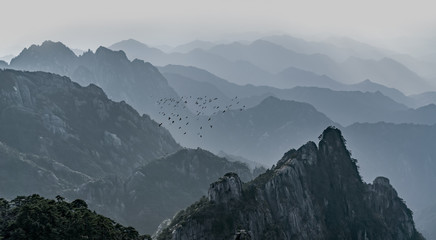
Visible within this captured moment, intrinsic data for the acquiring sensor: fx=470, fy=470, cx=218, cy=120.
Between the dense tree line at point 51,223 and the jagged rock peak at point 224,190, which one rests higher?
the jagged rock peak at point 224,190

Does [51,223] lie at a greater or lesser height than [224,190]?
lesser

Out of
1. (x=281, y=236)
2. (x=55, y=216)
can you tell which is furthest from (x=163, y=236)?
(x=55, y=216)

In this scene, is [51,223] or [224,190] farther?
[224,190]

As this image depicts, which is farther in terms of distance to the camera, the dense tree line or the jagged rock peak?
the jagged rock peak

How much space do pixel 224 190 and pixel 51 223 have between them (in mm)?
93441

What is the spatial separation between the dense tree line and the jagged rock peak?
68294 millimetres

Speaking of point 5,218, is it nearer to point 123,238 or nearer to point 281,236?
point 123,238

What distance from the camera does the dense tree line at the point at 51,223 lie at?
105688 millimetres

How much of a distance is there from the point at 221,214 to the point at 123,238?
7034cm

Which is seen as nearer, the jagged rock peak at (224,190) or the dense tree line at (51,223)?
the dense tree line at (51,223)

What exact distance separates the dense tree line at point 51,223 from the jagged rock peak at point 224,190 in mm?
68294

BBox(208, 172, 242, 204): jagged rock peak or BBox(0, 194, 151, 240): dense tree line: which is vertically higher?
BBox(208, 172, 242, 204): jagged rock peak

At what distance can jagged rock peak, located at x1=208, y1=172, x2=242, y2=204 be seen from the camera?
19338cm

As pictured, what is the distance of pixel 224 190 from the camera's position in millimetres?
194750
